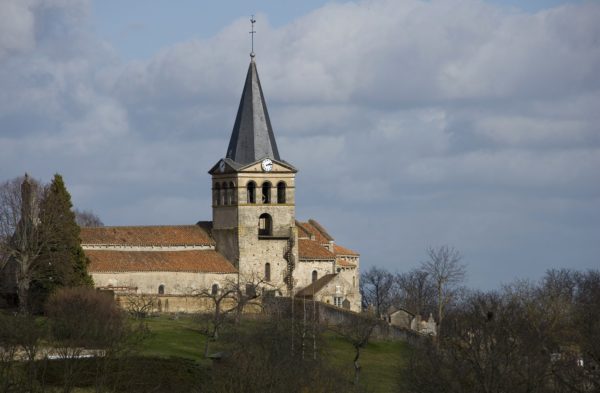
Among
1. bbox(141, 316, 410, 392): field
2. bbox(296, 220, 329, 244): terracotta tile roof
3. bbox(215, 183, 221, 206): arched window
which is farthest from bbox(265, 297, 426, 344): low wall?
bbox(296, 220, 329, 244): terracotta tile roof

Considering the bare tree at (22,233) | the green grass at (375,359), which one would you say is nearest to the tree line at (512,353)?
the green grass at (375,359)

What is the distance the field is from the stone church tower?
7.83 m

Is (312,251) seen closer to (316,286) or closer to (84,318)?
(316,286)

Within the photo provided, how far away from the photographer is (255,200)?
9069cm

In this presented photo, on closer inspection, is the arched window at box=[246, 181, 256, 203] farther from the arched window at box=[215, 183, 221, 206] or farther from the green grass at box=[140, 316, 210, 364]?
the green grass at box=[140, 316, 210, 364]

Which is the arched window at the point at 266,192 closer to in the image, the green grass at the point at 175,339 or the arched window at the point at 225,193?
the arched window at the point at 225,193

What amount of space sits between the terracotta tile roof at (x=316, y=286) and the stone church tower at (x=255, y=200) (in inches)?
37.8

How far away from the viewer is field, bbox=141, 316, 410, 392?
70.6m

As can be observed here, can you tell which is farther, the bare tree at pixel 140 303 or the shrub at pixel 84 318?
the bare tree at pixel 140 303

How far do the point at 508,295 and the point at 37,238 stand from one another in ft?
88.4

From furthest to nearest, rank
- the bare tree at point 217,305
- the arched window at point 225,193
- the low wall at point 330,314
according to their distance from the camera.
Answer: the arched window at point 225,193 → the low wall at point 330,314 → the bare tree at point 217,305

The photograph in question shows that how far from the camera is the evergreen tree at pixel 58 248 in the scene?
7956 centimetres

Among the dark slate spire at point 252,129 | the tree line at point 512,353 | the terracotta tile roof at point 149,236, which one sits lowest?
the tree line at point 512,353

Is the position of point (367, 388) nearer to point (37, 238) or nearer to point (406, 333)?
point (406, 333)
